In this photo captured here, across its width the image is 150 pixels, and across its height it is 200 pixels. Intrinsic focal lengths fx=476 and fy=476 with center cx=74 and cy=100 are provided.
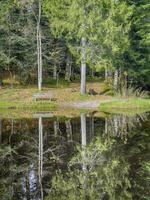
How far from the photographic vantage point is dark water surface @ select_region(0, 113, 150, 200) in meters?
13.4

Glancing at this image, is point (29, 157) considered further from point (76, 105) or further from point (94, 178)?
point (76, 105)

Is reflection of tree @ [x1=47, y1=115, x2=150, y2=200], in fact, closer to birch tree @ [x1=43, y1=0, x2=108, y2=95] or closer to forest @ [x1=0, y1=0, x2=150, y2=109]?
forest @ [x1=0, y1=0, x2=150, y2=109]

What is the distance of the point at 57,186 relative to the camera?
13914 mm

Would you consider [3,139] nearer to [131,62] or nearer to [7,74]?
[131,62]

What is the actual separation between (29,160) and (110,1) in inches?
1060

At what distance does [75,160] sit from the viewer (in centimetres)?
1741

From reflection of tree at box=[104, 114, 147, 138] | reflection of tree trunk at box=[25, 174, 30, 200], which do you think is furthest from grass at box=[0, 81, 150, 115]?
reflection of tree trunk at box=[25, 174, 30, 200]

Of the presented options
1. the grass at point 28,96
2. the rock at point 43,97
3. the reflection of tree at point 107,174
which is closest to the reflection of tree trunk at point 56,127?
the reflection of tree at point 107,174

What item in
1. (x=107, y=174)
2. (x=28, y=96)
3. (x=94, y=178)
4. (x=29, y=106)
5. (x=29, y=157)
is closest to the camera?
(x=94, y=178)

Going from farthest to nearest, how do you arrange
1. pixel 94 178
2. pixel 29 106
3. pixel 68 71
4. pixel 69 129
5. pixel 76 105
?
pixel 68 71 → pixel 76 105 → pixel 29 106 → pixel 69 129 → pixel 94 178

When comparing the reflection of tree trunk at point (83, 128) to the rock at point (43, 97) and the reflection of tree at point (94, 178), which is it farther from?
the rock at point (43, 97)

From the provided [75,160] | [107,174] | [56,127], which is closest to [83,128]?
[56,127]

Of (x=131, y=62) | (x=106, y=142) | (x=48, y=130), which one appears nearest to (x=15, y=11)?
(x=131, y=62)

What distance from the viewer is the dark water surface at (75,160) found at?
1340 centimetres
